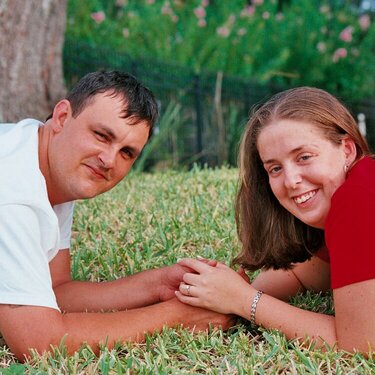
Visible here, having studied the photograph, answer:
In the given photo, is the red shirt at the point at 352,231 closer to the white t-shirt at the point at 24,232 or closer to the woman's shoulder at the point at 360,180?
the woman's shoulder at the point at 360,180

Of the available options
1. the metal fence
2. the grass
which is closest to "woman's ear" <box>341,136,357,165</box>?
the grass

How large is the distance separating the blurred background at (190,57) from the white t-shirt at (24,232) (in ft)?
13.5

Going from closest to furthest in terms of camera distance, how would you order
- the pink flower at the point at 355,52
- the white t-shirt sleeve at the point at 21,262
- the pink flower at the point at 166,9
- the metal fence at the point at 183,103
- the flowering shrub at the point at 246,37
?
1. the white t-shirt sleeve at the point at 21,262
2. the metal fence at the point at 183,103
3. the flowering shrub at the point at 246,37
4. the pink flower at the point at 166,9
5. the pink flower at the point at 355,52

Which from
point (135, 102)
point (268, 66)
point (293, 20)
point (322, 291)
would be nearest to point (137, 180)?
point (322, 291)

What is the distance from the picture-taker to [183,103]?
11.3 m

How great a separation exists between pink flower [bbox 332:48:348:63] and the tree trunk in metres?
7.92

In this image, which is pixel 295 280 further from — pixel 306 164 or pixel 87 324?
pixel 87 324

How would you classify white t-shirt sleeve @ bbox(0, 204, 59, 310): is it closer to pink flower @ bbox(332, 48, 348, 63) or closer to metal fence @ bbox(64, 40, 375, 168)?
metal fence @ bbox(64, 40, 375, 168)

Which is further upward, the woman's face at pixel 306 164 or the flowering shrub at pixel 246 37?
the flowering shrub at pixel 246 37

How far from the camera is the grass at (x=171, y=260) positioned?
2.98 meters

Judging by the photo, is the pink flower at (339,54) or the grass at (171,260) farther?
the pink flower at (339,54)

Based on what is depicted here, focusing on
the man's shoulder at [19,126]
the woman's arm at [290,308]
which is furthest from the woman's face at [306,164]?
the man's shoulder at [19,126]

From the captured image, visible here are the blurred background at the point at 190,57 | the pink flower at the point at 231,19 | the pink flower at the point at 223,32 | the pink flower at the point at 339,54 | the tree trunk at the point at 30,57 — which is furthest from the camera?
the pink flower at the point at 339,54

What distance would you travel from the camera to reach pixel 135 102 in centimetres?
335
